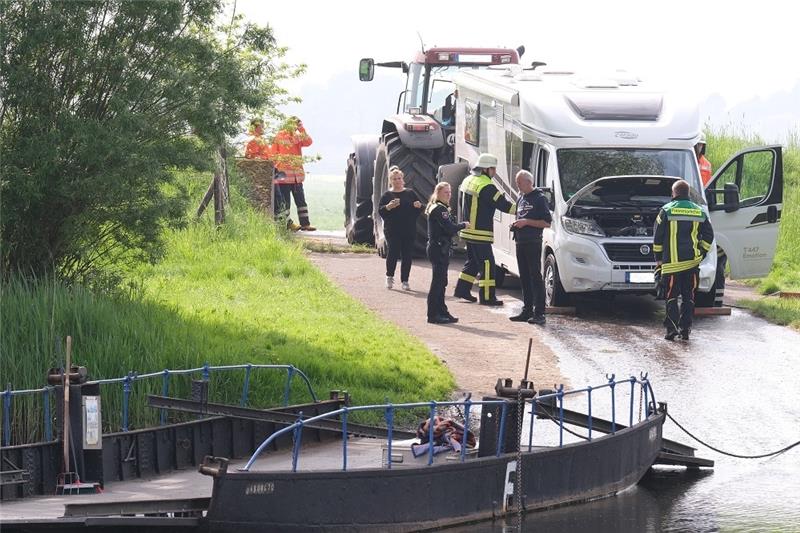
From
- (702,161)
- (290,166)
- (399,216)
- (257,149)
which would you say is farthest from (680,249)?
(257,149)

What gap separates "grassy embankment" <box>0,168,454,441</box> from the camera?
1402 cm

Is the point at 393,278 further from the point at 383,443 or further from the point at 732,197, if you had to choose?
the point at 383,443

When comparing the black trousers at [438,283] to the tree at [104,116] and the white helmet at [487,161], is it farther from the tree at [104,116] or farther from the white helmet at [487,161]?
the tree at [104,116]

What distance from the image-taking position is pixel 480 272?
20922 mm

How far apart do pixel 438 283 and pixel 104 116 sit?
15.4ft

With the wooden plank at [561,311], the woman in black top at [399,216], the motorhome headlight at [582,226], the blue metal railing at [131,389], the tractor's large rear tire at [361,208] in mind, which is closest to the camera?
the blue metal railing at [131,389]

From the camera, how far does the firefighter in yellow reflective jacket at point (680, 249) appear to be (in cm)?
1855

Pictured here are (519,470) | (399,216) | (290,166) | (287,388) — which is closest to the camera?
(519,470)

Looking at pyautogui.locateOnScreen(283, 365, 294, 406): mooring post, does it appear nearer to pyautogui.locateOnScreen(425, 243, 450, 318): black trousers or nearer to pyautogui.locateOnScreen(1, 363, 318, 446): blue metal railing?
pyautogui.locateOnScreen(1, 363, 318, 446): blue metal railing

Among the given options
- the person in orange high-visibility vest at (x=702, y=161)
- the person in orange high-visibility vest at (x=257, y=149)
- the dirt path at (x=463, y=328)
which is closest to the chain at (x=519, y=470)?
the dirt path at (x=463, y=328)

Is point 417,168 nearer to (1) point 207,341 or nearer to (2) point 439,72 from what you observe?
(2) point 439,72

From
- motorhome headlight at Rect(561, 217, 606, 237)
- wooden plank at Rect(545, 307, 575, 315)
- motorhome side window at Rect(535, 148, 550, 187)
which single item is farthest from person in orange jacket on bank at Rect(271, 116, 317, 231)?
motorhome headlight at Rect(561, 217, 606, 237)

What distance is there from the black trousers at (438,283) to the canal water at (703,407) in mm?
1315

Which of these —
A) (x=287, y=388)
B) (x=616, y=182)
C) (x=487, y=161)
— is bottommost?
(x=287, y=388)
